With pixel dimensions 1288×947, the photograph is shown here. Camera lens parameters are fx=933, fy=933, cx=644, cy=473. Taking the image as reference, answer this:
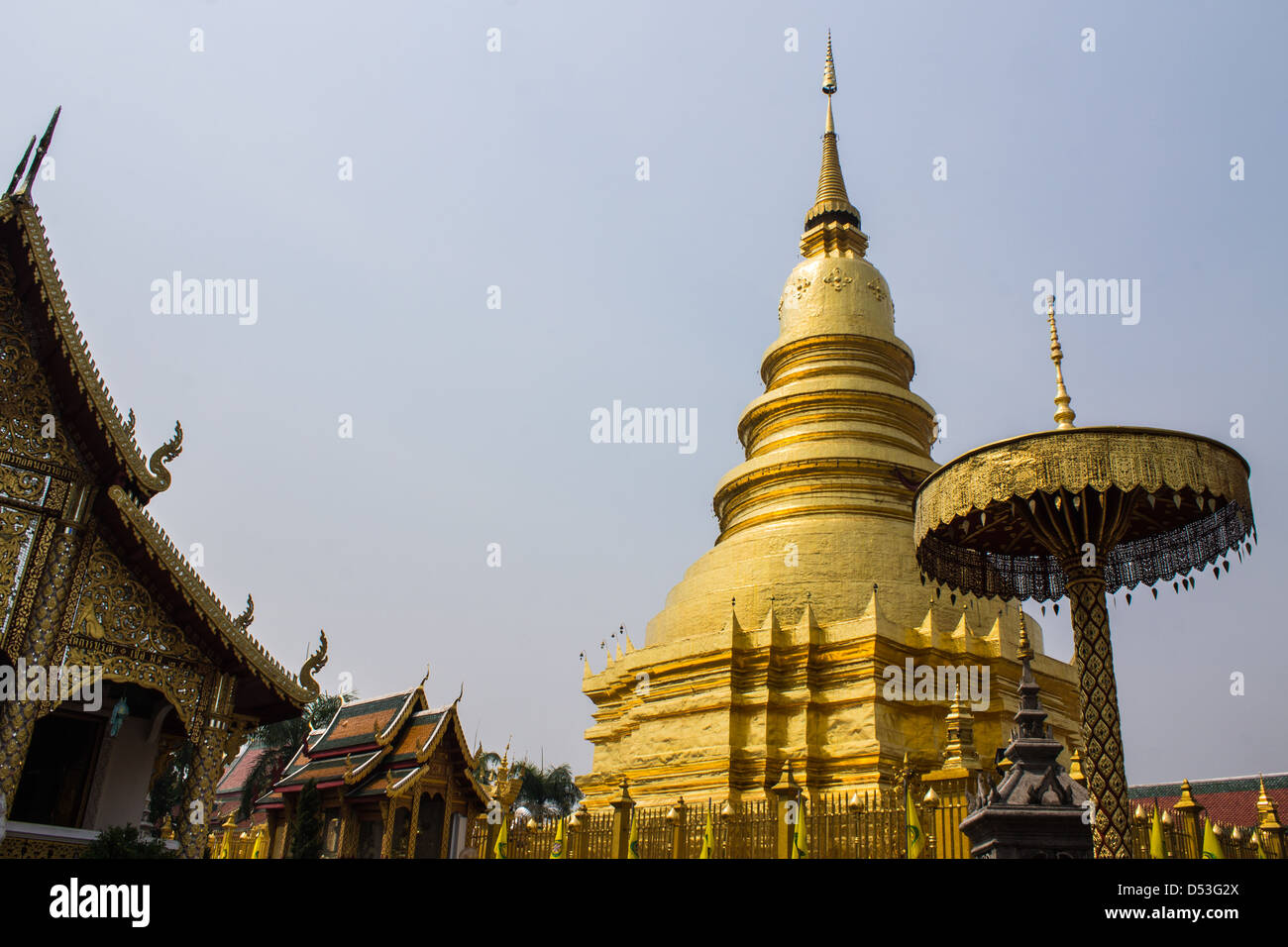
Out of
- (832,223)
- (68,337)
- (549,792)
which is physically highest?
(832,223)

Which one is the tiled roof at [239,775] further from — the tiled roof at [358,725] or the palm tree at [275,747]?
the tiled roof at [358,725]

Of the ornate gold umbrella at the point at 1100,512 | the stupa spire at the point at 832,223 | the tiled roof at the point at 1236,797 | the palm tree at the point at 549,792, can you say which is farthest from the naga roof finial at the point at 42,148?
the palm tree at the point at 549,792

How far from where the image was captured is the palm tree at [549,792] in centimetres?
4038

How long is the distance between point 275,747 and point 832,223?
2296cm

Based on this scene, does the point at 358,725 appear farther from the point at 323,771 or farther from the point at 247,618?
the point at 247,618

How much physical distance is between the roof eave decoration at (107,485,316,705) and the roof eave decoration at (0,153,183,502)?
0.37 metres

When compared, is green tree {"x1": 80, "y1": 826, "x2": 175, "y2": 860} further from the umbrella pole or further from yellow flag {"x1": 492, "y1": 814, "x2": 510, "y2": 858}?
the umbrella pole

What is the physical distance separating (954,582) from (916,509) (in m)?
1.82

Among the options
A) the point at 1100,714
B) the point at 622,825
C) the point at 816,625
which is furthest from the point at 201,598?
the point at 816,625

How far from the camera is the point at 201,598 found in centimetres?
964

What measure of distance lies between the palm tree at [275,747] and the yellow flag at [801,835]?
14.7 meters

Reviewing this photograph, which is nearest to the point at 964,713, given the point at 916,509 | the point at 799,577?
the point at 916,509
